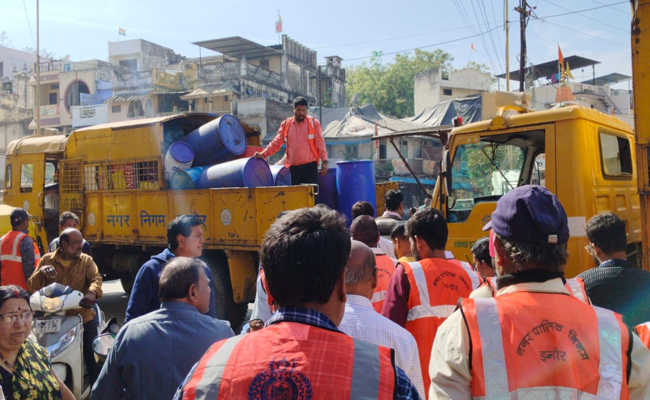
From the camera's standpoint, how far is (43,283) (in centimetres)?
431

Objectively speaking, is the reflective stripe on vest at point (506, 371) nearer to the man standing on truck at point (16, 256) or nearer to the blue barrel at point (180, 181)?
the man standing on truck at point (16, 256)

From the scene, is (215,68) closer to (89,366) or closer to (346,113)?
(346,113)

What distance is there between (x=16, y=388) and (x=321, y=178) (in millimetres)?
4744

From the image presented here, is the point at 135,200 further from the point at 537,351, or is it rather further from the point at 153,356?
the point at 537,351

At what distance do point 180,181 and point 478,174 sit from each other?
3.85 m

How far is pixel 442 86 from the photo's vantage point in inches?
1415

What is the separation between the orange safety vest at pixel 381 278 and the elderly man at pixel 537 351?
156cm

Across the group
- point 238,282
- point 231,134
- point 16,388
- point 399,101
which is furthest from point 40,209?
point 399,101

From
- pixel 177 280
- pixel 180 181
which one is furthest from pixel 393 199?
pixel 180 181

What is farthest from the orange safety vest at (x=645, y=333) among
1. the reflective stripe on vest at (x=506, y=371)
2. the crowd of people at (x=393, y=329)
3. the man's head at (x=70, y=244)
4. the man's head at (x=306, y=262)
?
the man's head at (x=70, y=244)

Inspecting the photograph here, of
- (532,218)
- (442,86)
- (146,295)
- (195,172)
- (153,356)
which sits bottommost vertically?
(153,356)

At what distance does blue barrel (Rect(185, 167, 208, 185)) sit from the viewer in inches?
272

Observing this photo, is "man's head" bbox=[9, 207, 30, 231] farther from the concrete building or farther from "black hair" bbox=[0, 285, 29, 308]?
the concrete building

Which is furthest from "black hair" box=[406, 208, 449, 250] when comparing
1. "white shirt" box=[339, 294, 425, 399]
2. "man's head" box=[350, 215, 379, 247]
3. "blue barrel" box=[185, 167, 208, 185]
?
"blue barrel" box=[185, 167, 208, 185]
